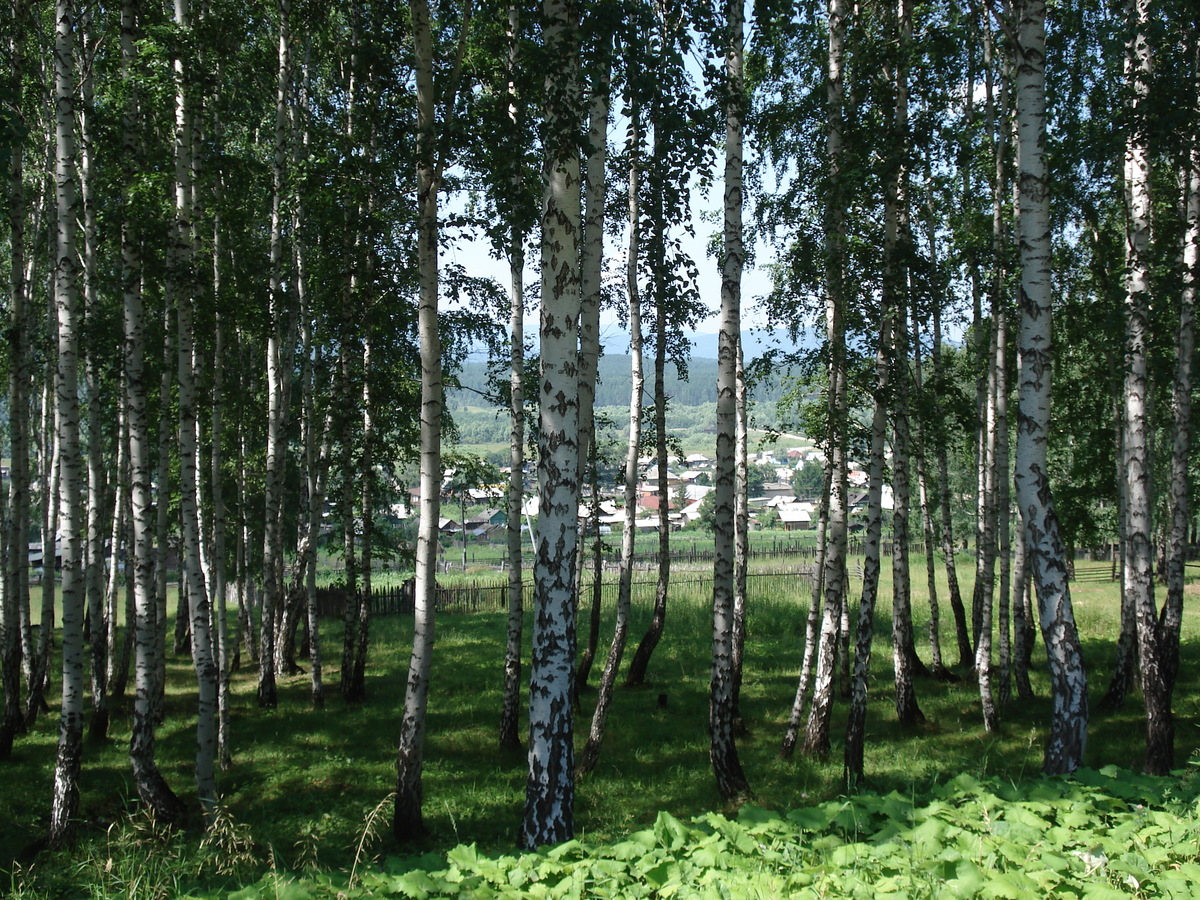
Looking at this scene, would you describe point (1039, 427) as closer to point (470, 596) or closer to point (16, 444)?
point (16, 444)

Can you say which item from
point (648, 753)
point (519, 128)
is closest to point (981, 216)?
point (519, 128)

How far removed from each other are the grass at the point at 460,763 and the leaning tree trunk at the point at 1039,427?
106cm

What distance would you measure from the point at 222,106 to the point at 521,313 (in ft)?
13.0

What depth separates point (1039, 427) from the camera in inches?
230

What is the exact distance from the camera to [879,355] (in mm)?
8344

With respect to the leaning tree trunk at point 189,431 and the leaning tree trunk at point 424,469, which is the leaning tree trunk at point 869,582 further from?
the leaning tree trunk at point 189,431

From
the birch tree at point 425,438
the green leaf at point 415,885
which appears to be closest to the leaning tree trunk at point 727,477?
the birch tree at point 425,438

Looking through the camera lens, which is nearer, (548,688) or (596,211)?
(548,688)

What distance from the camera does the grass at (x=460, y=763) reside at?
6.86 m

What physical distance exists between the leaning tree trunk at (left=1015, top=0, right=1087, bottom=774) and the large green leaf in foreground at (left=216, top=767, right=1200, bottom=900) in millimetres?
1608

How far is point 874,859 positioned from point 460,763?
7.15 m

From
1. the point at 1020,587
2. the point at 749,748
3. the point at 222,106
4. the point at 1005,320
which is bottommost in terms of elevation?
the point at 749,748

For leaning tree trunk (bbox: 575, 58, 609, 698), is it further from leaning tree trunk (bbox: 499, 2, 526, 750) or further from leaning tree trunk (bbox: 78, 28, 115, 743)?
leaning tree trunk (bbox: 78, 28, 115, 743)

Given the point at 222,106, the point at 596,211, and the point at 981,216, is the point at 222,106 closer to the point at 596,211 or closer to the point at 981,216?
the point at 596,211
